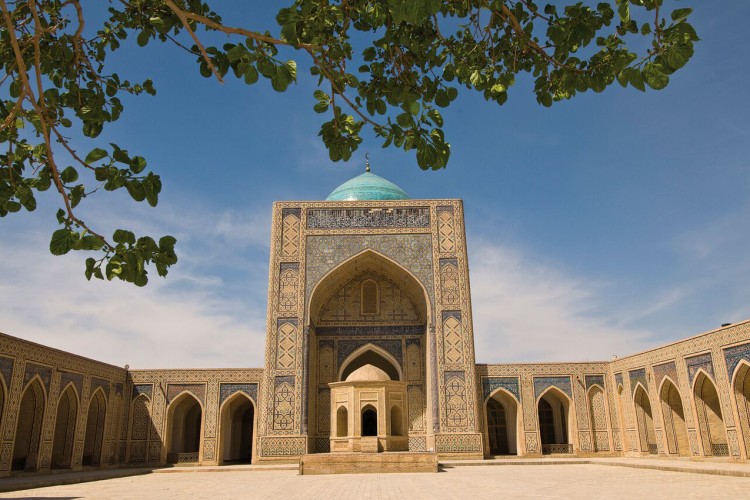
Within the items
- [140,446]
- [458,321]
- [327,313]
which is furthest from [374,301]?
[140,446]

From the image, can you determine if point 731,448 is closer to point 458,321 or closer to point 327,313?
point 458,321

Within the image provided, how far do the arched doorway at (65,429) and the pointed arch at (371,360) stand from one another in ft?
21.0

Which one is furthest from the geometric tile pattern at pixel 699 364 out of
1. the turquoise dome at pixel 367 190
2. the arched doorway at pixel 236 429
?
the arched doorway at pixel 236 429

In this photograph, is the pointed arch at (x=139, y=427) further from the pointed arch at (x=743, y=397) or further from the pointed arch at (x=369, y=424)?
the pointed arch at (x=743, y=397)

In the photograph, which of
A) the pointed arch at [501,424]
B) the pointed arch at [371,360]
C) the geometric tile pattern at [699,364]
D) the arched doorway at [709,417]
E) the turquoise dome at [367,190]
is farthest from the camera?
the turquoise dome at [367,190]

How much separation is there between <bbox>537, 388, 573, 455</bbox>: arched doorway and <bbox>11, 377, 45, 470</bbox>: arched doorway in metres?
12.0

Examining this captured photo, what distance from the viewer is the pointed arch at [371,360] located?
1669cm

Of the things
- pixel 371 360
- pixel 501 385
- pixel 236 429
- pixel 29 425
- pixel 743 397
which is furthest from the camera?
pixel 236 429

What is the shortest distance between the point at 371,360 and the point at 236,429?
4742mm

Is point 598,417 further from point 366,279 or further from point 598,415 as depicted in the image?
point 366,279

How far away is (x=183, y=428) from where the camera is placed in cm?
1769

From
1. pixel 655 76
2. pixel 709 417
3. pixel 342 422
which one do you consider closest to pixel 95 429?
pixel 342 422

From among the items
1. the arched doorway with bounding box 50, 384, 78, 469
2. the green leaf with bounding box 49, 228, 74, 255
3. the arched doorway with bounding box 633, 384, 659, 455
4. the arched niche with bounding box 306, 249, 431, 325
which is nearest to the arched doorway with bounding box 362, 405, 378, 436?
the arched niche with bounding box 306, 249, 431, 325

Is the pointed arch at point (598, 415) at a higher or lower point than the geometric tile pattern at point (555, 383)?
lower
